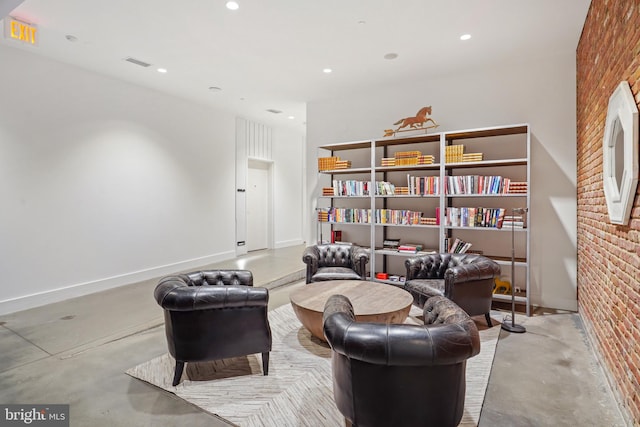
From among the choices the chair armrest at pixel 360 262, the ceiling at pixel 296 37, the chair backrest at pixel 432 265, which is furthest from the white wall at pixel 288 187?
the chair backrest at pixel 432 265

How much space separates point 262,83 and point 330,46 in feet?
5.43

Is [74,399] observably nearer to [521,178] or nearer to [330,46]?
[330,46]

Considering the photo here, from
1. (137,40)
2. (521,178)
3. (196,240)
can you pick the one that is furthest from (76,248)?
(521,178)

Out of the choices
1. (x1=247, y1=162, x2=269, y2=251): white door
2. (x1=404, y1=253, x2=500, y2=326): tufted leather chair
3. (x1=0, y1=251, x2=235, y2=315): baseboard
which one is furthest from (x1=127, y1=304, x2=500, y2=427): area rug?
(x1=247, y1=162, x2=269, y2=251): white door

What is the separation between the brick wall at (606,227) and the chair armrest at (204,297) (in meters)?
2.35

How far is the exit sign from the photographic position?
3312 millimetres

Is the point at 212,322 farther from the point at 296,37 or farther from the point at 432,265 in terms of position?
the point at 296,37

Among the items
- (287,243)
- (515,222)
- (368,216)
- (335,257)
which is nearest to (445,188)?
(515,222)

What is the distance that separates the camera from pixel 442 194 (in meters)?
4.51

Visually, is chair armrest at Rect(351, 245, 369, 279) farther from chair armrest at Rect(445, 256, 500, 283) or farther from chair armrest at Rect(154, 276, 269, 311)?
chair armrest at Rect(154, 276, 269, 311)

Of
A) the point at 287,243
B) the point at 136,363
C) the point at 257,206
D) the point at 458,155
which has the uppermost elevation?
the point at 458,155

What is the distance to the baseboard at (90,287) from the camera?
404 centimetres

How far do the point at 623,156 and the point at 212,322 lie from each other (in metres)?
2.98

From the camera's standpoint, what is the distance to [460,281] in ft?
11.0
